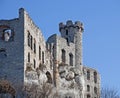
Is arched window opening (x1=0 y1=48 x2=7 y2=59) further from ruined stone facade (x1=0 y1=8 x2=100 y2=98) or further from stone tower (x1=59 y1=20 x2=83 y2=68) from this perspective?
stone tower (x1=59 y1=20 x2=83 y2=68)

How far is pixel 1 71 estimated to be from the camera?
92000 mm

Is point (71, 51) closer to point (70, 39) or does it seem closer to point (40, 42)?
point (70, 39)

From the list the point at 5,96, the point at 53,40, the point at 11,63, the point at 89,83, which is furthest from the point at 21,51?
the point at 89,83

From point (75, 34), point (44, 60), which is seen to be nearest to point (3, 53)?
point (44, 60)

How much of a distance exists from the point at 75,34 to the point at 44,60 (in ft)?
49.3

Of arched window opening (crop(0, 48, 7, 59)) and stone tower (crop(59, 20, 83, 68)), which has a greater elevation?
stone tower (crop(59, 20, 83, 68))

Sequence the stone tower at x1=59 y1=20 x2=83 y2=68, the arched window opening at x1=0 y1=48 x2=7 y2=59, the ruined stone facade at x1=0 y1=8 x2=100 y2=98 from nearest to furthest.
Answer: the ruined stone facade at x1=0 y1=8 x2=100 y2=98
the arched window opening at x1=0 y1=48 x2=7 y2=59
the stone tower at x1=59 y1=20 x2=83 y2=68

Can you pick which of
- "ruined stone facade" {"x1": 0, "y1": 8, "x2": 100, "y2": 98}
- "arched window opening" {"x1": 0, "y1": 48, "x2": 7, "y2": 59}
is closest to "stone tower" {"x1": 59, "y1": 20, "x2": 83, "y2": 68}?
"ruined stone facade" {"x1": 0, "y1": 8, "x2": 100, "y2": 98}

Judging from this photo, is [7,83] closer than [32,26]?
Yes

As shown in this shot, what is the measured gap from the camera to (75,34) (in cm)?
11562

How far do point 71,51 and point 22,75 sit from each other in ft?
74.5

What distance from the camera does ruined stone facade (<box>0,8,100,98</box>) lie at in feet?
302

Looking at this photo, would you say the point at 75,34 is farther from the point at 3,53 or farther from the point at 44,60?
the point at 3,53

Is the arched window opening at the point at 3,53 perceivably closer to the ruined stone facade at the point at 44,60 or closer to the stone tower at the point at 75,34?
the ruined stone facade at the point at 44,60
